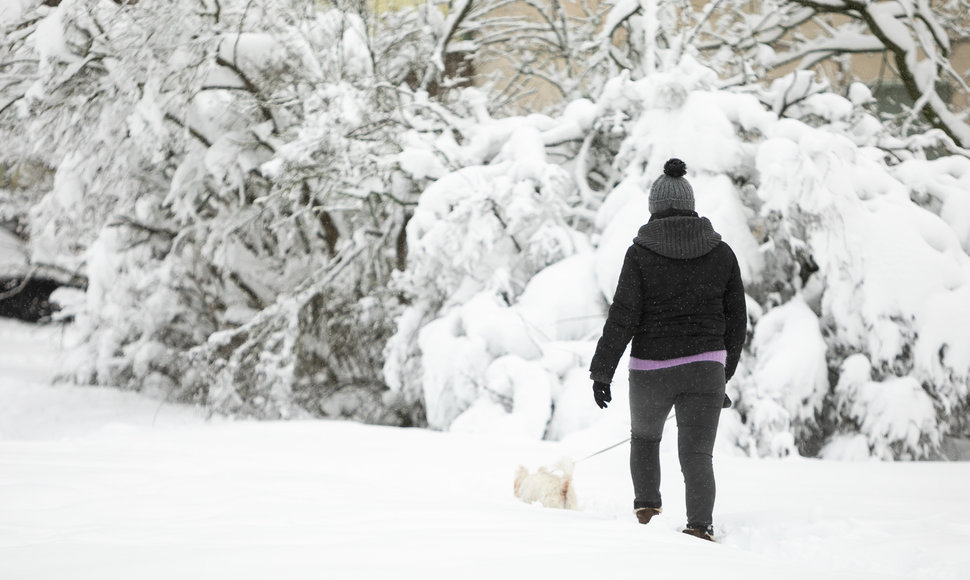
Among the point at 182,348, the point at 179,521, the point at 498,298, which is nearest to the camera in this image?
the point at 179,521

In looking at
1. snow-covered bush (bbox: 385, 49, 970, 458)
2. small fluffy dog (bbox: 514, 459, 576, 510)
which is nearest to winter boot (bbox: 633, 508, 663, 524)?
small fluffy dog (bbox: 514, 459, 576, 510)

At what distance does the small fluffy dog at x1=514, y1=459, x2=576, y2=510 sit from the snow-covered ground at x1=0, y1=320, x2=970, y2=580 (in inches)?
2.9

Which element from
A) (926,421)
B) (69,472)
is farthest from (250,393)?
(926,421)

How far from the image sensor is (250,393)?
8.70 metres

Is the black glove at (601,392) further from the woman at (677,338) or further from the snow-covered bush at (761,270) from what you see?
the snow-covered bush at (761,270)

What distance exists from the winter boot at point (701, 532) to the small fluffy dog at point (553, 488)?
591 millimetres

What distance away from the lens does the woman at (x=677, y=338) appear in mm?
3064

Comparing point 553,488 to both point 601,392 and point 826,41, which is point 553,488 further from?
point 826,41

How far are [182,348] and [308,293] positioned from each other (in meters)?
2.81

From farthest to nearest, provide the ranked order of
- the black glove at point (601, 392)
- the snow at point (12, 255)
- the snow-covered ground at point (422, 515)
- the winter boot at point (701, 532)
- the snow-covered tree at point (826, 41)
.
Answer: the snow at point (12, 255) → the snow-covered tree at point (826, 41) → the black glove at point (601, 392) → the winter boot at point (701, 532) → the snow-covered ground at point (422, 515)

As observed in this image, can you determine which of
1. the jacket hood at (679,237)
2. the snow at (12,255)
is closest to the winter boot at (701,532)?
the jacket hood at (679,237)

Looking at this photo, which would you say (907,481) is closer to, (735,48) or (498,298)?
(498,298)

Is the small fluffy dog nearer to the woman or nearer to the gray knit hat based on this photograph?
the woman

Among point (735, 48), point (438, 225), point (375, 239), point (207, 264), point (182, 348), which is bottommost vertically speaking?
point (182, 348)
